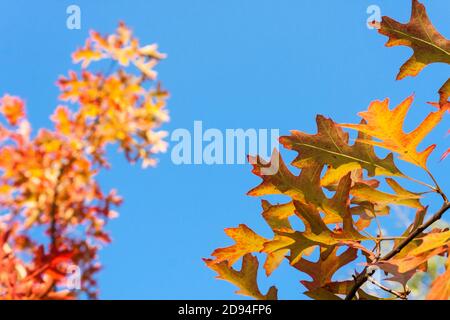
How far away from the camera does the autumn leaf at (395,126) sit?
916 mm

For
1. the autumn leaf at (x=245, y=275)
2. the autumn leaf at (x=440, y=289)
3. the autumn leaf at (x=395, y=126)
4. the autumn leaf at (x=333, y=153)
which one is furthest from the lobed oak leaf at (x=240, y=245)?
the autumn leaf at (x=440, y=289)

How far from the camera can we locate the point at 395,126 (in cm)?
92

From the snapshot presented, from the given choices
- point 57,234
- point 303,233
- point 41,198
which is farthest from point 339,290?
point 41,198

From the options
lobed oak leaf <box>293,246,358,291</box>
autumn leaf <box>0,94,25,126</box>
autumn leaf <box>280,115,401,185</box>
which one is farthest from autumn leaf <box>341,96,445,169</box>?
autumn leaf <box>0,94,25,126</box>

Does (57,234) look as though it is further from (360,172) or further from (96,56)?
(360,172)

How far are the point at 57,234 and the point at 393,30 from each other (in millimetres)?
2695

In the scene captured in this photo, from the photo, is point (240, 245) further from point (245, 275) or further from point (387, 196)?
point (387, 196)

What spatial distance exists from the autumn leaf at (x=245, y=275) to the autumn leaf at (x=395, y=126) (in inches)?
12.7

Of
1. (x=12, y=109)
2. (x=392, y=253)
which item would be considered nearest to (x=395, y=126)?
(x=392, y=253)

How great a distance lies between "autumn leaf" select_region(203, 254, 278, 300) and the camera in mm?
976

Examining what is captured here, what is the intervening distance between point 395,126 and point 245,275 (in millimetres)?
389

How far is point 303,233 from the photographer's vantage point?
90 cm

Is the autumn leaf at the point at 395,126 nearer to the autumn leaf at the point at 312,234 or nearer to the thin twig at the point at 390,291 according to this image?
the autumn leaf at the point at 312,234
